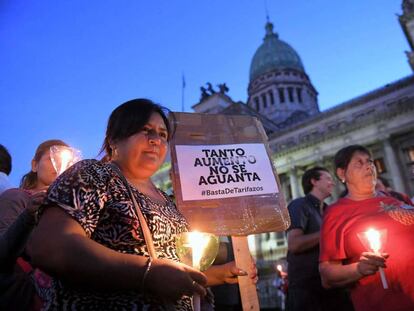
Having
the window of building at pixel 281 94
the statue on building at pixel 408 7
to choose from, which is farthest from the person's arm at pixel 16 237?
the window of building at pixel 281 94

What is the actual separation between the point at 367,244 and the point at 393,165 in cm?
2951

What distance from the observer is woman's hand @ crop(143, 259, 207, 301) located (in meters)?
1.21

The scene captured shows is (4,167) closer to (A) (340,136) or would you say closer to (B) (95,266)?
(B) (95,266)

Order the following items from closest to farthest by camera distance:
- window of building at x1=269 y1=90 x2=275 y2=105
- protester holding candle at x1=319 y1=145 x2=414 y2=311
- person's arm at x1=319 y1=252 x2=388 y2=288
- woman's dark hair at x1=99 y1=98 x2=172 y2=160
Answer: woman's dark hair at x1=99 y1=98 x2=172 y2=160 → person's arm at x1=319 y1=252 x2=388 y2=288 → protester holding candle at x1=319 y1=145 x2=414 y2=311 → window of building at x1=269 y1=90 x2=275 y2=105

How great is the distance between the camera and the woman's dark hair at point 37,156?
113 inches

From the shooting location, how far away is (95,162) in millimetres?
1619

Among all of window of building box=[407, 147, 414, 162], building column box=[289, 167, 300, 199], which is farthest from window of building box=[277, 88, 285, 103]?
window of building box=[407, 147, 414, 162]

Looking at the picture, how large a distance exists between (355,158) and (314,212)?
1.16 m

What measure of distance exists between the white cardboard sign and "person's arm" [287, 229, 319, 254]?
152 centimetres

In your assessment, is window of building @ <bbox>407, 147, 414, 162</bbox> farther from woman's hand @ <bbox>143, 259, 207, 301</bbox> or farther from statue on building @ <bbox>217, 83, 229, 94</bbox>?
woman's hand @ <bbox>143, 259, 207, 301</bbox>

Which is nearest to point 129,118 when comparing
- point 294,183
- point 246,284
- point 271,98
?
point 246,284

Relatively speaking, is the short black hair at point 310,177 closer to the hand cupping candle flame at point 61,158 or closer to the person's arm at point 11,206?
the hand cupping candle flame at point 61,158

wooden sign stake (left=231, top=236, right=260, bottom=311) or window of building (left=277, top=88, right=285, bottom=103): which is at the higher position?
window of building (left=277, top=88, right=285, bottom=103)

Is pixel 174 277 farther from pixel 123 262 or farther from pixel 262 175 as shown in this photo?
pixel 262 175
